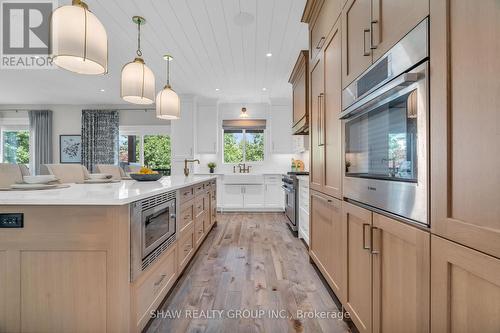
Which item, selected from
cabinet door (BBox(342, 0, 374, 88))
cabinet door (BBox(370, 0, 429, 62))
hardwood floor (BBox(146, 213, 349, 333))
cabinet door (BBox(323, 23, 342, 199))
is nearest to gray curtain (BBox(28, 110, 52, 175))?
hardwood floor (BBox(146, 213, 349, 333))

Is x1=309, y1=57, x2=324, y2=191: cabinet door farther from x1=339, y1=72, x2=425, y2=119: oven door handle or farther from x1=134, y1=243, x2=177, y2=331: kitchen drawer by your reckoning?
x1=134, y1=243, x2=177, y2=331: kitchen drawer

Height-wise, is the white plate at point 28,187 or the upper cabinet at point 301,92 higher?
the upper cabinet at point 301,92

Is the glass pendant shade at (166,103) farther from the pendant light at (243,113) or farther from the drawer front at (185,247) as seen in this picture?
the pendant light at (243,113)

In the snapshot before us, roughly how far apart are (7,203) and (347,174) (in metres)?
1.91

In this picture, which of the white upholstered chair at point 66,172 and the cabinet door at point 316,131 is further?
the white upholstered chair at point 66,172

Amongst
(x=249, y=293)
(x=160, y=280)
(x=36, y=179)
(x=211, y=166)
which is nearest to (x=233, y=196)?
(x=211, y=166)

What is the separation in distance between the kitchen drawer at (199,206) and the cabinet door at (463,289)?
244cm

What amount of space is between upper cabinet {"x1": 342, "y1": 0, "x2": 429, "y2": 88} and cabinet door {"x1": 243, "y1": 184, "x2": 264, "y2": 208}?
4.38 metres

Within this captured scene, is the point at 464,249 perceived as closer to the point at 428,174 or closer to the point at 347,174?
the point at 428,174

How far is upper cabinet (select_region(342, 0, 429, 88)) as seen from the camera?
3.25 ft

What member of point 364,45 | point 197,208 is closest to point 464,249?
point 364,45

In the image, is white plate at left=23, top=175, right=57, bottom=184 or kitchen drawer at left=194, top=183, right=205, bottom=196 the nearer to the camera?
white plate at left=23, top=175, right=57, bottom=184

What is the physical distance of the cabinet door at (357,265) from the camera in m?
1.33

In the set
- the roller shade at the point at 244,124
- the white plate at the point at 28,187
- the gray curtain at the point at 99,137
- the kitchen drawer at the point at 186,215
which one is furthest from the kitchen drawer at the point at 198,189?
the gray curtain at the point at 99,137
